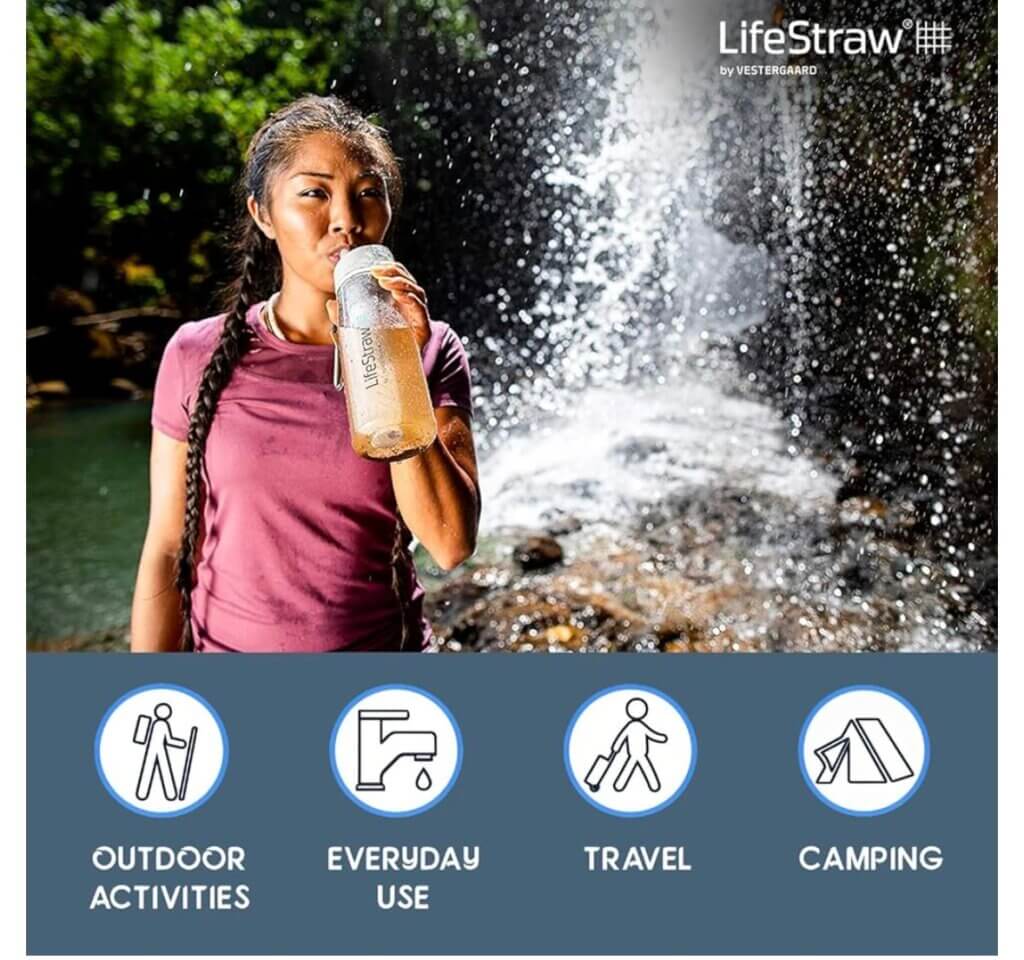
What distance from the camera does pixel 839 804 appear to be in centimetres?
170

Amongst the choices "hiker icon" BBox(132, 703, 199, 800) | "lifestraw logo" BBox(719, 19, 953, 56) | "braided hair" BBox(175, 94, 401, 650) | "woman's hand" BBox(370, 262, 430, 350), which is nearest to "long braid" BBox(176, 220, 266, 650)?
"braided hair" BBox(175, 94, 401, 650)

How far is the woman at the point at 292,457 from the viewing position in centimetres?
160

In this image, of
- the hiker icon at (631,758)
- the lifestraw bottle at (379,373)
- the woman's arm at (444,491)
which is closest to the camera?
the lifestraw bottle at (379,373)

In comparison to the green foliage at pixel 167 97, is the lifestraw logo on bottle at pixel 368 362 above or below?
below

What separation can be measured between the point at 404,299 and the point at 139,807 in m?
0.86

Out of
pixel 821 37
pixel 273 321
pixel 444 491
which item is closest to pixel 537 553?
pixel 444 491

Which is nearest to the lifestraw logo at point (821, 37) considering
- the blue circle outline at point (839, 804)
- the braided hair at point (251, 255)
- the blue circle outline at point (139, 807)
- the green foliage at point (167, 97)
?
the green foliage at point (167, 97)

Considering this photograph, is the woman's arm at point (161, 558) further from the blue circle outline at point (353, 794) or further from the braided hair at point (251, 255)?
the blue circle outline at point (353, 794)

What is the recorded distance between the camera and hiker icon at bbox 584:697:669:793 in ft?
5.53

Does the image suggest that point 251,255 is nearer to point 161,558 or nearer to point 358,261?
point 358,261

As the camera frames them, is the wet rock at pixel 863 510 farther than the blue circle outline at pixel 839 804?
Yes

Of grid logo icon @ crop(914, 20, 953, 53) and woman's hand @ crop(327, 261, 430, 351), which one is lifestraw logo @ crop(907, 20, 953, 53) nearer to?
grid logo icon @ crop(914, 20, 953, 53)

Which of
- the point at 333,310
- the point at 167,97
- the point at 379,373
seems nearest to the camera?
the point at 379,373

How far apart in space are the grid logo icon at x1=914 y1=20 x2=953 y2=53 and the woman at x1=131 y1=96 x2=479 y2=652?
0.88 metres
